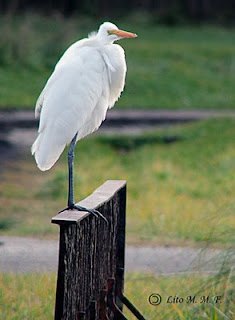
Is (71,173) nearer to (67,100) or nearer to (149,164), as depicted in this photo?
(67,100)

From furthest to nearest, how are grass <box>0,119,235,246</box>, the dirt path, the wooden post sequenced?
grass <box>0,119,235,246</box>
the dirt path
the wooden post

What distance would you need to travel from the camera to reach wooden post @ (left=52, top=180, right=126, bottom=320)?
3.58 meters

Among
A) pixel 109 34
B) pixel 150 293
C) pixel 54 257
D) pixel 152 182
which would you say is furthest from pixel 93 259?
pixel 152 182

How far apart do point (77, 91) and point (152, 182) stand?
17.6 feet

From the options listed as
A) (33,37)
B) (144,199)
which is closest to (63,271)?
(144,199)

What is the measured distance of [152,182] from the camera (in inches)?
393

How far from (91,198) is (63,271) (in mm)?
865

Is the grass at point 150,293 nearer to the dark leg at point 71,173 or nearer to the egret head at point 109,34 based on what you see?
the dark leg at point 71,173

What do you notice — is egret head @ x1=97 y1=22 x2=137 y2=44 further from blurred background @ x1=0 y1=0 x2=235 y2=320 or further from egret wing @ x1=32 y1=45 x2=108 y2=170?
blurred background @ x1=0 y1=0 x2=235 y2=320

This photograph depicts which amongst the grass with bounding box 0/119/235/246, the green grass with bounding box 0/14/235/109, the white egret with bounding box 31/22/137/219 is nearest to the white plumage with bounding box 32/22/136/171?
the white egret with bounding box 31/22/137/219

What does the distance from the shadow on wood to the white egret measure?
1.10ft

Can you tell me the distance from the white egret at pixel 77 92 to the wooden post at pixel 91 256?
0.34 metres

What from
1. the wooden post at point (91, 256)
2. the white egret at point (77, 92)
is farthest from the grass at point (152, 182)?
the white egret at point (77, 92)

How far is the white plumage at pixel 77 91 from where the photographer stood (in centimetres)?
458
